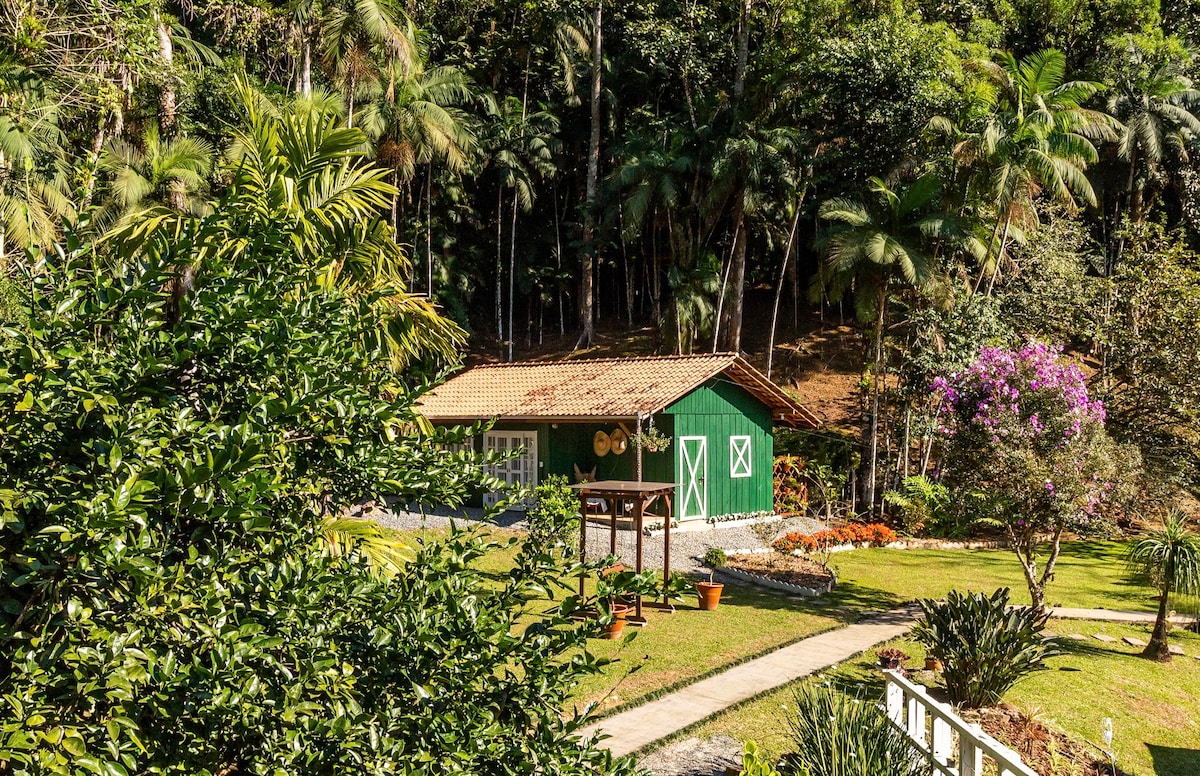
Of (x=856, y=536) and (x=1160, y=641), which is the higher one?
(x=1160, y=641)

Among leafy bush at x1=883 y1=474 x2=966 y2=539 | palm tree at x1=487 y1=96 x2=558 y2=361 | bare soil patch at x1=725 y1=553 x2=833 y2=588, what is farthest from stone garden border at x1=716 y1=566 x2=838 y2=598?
palm tree at x1=487 y1=96 x2=558 y2=361

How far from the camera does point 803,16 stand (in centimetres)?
2802

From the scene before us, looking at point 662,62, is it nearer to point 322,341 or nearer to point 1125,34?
point 1125,34

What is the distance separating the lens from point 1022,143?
75.8 feet

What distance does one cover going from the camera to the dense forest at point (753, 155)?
19.4 metres

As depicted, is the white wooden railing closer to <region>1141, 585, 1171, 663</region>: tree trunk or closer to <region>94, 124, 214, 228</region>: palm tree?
<region>1141, 585, 1171, 663</region>: tree trunk

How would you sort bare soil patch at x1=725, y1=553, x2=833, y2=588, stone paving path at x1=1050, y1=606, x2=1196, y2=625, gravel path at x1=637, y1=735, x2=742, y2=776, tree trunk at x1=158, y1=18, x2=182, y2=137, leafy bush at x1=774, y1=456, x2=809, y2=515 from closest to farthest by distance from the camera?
gravel path at x1=637, y1=735, x2=742, y2=776 → tree trunk at x1=158, y1=18, x2=182, y2=137 → stone paving path at x1=1050, y1=606, x2=1196, y2=625 → bare soil patch at x1=725, y1=553, x2=833, y2=588 → leafy bush at x1=774, y1=456, x2=809, y2=515

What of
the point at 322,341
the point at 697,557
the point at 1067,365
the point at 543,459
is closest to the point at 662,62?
the point at 543,459

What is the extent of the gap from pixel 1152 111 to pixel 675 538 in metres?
25.3

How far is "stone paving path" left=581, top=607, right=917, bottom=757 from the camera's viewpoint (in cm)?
809

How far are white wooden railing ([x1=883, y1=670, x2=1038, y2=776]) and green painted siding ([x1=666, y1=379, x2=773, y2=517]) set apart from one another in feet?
44.7

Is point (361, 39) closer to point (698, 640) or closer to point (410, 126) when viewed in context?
point (410, 126)

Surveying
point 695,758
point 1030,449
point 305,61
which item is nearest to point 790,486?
point 1030,449

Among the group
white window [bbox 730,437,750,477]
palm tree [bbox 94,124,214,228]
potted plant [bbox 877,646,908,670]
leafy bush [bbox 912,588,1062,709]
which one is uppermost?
palm tree [bbox 94,124,214,228]
